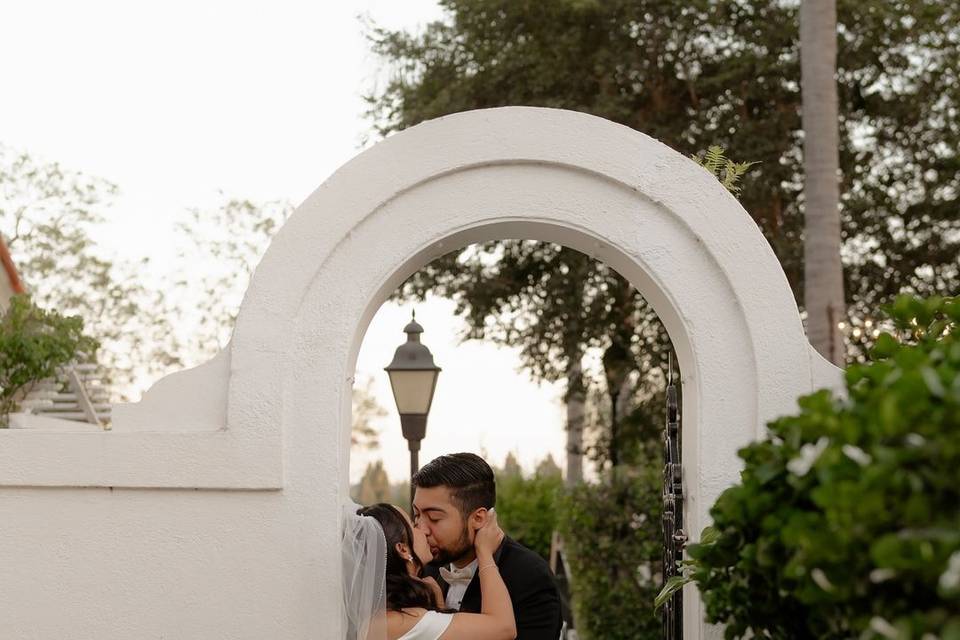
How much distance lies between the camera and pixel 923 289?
1465 cm

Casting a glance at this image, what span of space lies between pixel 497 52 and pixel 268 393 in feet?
38.1

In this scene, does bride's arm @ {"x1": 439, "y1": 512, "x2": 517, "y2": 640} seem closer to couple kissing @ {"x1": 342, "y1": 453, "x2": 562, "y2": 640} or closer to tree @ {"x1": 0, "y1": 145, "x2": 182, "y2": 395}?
couple kissing @ {"x1": 342, "y1": 453, "x2": 562, "y2": 640}

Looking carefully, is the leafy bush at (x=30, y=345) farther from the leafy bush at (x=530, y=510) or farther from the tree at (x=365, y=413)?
the tree at (x=365, y=413)

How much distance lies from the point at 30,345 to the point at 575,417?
1199 centimetres

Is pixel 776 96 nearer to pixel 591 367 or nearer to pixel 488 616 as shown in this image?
pixel 591 367

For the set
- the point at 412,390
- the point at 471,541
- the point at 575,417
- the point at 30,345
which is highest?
the point at 575,417

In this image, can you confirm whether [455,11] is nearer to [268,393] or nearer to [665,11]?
[665,11]

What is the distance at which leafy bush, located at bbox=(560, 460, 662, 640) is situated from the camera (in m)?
11.3

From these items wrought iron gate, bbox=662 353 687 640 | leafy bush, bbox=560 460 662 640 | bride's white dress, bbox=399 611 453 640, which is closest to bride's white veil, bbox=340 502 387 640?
bride's white dress, bbox=399 611 453 640

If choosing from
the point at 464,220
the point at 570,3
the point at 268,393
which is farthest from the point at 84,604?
the point at 570,3

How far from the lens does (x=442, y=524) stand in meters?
4.43

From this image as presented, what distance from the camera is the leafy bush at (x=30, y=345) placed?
777 centimetres

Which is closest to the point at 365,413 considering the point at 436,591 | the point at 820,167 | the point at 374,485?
the point at 374,485

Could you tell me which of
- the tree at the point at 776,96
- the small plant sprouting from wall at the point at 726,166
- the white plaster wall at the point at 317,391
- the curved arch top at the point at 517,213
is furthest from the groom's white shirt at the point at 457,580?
the tree at the point at 776,96
